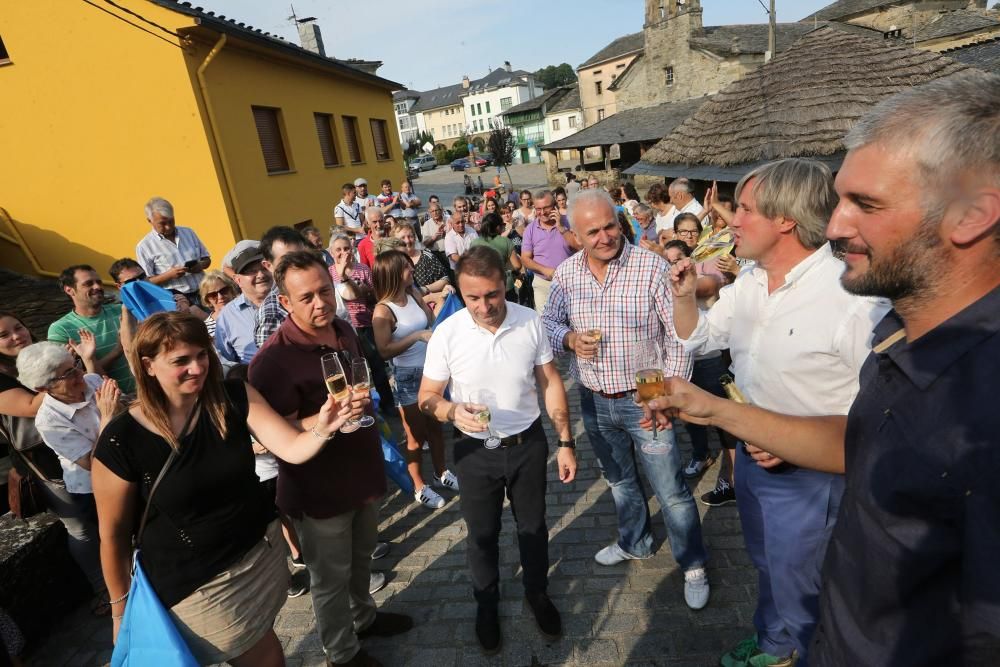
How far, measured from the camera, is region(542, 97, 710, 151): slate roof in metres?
29.5

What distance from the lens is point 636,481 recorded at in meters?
3.64

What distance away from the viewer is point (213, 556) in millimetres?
2328

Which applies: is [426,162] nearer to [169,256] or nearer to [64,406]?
[169,256]

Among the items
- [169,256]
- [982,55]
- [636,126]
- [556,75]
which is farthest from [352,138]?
[556,75]

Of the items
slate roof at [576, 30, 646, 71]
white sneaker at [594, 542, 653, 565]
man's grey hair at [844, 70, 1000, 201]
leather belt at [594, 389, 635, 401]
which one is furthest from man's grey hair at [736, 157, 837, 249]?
slate roof at [576, 30, 646, 71]

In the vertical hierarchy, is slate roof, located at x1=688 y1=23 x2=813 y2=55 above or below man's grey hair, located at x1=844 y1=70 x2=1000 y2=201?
above

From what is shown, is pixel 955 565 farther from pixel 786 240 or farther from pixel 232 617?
pixel 232 617

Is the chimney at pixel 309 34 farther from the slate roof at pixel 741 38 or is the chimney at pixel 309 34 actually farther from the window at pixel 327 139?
the slate roof at pixel 741 38

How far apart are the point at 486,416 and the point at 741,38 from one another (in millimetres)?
41378

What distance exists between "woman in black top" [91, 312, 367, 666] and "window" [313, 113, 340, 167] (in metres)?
14.9

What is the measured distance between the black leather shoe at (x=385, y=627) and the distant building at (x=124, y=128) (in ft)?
33.4

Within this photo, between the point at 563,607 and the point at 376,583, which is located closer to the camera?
the point at 563,607

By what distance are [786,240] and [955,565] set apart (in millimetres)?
1549

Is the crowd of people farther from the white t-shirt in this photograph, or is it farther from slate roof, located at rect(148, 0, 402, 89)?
slate roof, located at rect(148, 0, 402, 89)
